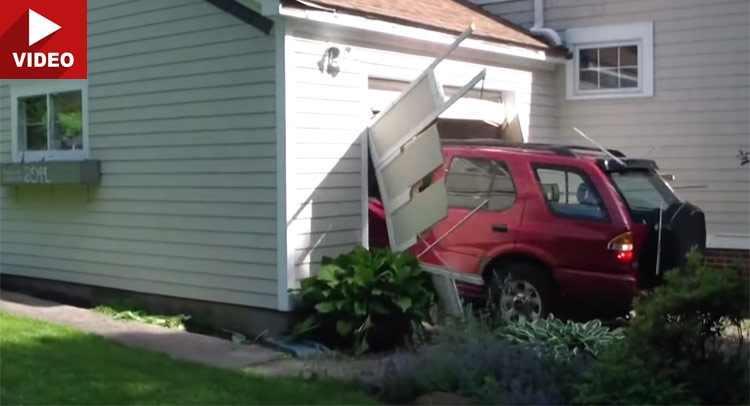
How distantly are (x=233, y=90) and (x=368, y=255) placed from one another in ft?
7.09

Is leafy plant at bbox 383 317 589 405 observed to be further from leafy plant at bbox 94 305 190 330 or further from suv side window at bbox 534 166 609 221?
leafy plant at bbox 94 305 190 330

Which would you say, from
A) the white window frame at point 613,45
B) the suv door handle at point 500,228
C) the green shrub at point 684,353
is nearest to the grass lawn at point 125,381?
the green shrub at point 684,353

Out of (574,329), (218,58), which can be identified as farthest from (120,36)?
(574,329)

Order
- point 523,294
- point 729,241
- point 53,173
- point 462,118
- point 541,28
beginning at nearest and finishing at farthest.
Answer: point 523,294 → point 53,173 → point 462,118 → point 729,241 → point 541,28

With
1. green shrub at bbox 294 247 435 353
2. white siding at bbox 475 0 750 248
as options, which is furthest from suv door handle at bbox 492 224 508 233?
white siding at bbox 475 0 750 248

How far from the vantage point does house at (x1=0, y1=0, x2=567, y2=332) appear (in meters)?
9.98

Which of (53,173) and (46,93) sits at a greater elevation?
(46,93)

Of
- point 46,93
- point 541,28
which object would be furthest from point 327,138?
point 541,28

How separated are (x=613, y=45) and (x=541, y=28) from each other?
1.00 metres

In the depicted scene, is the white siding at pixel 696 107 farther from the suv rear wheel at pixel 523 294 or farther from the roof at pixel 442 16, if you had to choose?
the suv rear wheel at pixel 523 294

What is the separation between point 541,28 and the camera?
1409cm

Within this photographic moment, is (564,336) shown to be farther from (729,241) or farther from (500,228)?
(729,241)

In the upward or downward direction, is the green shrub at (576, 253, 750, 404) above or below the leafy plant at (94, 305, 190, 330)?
above

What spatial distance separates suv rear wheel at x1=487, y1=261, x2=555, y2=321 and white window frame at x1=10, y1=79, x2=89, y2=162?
510 cm
